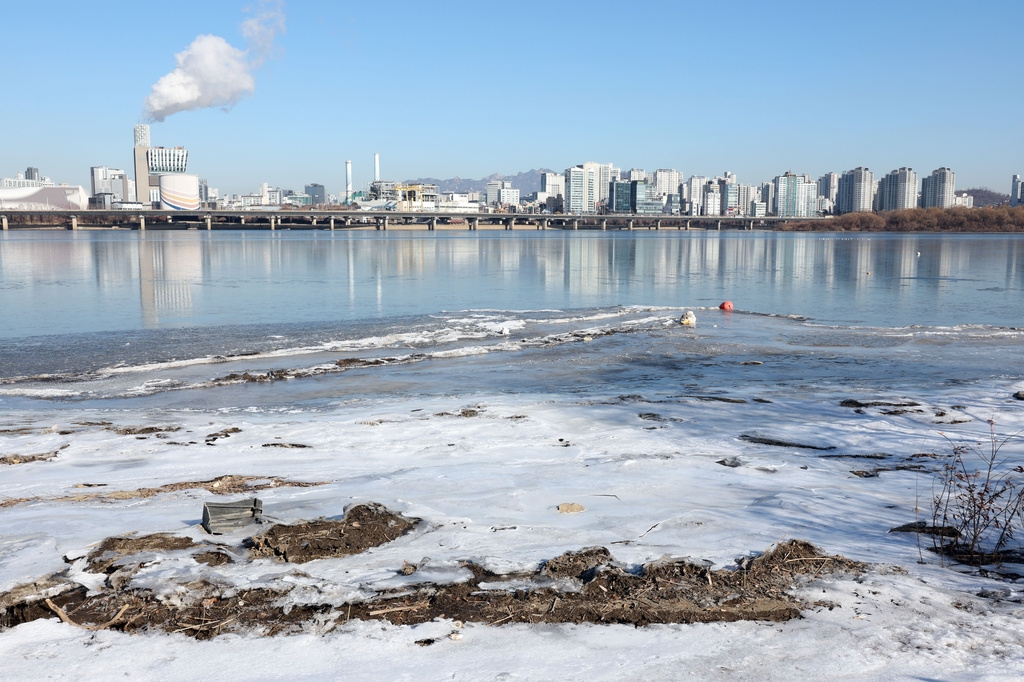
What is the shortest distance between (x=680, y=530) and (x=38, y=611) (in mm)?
3722

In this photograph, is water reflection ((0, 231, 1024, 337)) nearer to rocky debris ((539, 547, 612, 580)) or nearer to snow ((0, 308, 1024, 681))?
snow ((0, 308, 1024, 681))

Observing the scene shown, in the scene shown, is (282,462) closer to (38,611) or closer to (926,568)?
(38,611)

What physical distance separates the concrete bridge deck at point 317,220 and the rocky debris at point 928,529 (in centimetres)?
14775

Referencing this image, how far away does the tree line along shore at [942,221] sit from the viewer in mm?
136875

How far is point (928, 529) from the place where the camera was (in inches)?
200

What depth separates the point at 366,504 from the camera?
18.0 ft

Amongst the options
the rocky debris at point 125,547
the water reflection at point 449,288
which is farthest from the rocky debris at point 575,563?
the water reflection at point 449,288

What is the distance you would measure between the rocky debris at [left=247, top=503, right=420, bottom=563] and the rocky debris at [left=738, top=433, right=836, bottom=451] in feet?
13.7

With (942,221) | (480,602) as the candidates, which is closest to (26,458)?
(480,602)

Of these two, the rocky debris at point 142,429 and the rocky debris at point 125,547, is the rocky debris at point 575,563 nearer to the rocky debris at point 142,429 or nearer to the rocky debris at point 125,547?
the rocky debris at point 125,547

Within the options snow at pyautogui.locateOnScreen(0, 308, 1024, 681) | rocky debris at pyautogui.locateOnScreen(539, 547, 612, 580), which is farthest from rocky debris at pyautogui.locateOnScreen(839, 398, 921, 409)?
rocky debris at pyautogui.locateOnScreen(539, 547, 612, 580)

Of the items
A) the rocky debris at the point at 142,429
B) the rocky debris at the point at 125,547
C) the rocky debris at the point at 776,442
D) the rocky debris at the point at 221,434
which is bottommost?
the rocky debris at the point at 142,429

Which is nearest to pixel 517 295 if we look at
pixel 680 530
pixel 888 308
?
pixel 888 308

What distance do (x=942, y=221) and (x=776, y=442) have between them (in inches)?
6209
